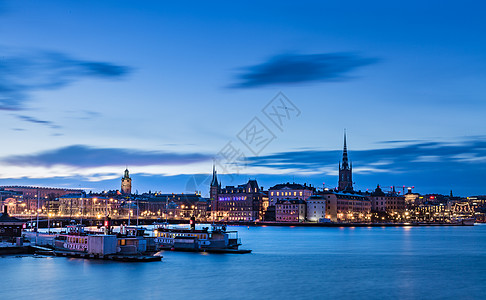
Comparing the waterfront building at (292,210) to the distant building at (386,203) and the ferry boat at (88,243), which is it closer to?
the distant building at (386,203)

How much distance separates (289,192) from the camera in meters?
177

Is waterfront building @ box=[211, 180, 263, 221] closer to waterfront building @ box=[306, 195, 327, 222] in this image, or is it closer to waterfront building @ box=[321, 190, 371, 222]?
waterfront building @ box=[321, 190, 371, 222]

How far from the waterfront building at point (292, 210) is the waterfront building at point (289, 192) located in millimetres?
7035

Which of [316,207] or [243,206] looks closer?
[316,207]

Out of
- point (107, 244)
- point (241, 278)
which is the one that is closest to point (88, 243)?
point (107, 244)

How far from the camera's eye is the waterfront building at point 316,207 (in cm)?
16369

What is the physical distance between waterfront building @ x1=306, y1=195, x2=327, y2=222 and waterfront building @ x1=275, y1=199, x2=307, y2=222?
154 cm

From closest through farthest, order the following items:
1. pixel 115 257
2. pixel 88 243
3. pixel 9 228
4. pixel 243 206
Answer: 1. pixel 115 257
2. pixel 88 243
3. pixel 9 228
4. pixel 243 206

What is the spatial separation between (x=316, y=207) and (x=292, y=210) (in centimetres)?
637

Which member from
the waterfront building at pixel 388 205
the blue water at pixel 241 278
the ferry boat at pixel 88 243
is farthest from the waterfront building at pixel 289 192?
the ferry boat at pixel 88 243

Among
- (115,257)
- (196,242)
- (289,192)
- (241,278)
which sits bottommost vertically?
(241,278)

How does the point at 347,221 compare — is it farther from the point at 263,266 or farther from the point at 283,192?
the point at 263,266

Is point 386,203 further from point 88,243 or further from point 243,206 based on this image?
point 88,243

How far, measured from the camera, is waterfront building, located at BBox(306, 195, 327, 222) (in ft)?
537
